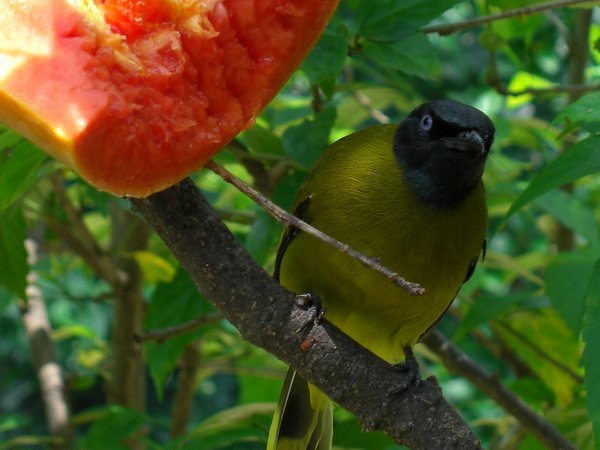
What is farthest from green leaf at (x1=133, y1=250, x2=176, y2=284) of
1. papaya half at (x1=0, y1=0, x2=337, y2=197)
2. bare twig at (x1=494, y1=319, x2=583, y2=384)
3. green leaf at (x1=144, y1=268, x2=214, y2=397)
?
papaya half at (x1=0, y1=0, x2=337, y2=197)

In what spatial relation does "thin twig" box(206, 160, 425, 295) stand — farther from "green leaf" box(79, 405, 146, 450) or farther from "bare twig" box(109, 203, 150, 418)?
"bare twig" box(109, 203, 150, 418)

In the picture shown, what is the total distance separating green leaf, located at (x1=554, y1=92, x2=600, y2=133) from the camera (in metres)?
1.11

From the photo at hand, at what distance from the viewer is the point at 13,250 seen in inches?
64.9

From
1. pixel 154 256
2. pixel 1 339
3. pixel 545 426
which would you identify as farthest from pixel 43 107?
pixel 1 339

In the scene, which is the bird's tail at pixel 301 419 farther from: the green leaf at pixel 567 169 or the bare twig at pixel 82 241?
the green leaf at pixel 567 169

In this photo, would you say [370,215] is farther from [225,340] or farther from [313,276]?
[225,340]

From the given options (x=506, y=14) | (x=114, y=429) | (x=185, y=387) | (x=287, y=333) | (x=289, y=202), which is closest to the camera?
(x=287, y=333)

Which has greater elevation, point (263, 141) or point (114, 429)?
point (263, 141)

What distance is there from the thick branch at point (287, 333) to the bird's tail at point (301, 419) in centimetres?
53

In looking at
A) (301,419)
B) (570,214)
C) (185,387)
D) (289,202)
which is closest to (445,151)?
(289,202)

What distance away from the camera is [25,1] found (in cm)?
100

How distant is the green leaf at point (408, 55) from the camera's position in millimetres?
1445

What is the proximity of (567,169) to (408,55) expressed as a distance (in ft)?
1.44

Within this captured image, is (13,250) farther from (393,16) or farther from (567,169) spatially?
(567,169)
